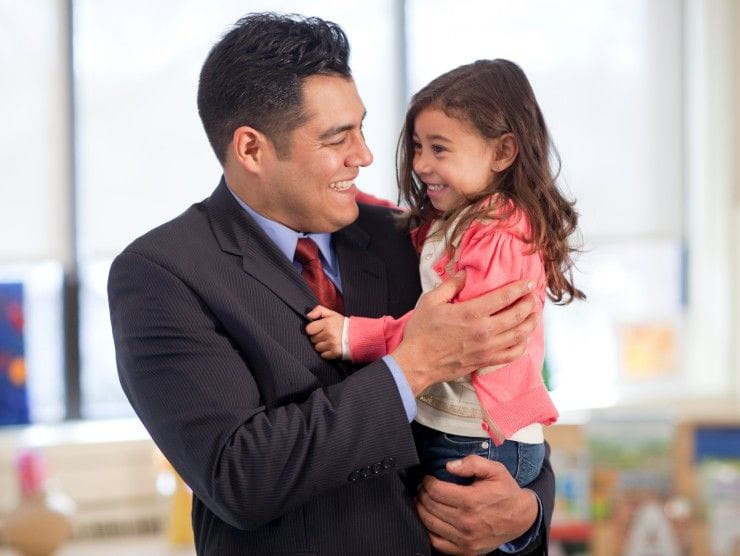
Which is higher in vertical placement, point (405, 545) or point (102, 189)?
point (102, 189)

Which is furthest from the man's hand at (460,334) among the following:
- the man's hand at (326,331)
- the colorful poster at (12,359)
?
the colorful poster at (12,359)

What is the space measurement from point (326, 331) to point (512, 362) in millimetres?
315

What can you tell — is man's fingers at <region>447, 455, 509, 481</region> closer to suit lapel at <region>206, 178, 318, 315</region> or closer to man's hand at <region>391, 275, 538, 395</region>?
man's hand at <region>391, 275, 538, 395</region>

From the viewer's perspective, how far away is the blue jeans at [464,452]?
6.21ft

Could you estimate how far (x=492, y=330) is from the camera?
1759 millimetres

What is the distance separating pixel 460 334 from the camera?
1745mm

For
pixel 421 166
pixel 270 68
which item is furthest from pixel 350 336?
pixel 270 68

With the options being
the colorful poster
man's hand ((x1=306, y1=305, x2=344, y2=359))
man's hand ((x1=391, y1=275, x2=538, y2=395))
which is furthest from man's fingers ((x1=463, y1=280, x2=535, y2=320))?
the colorful poster

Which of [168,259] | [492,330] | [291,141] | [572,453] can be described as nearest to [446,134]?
[291,141]

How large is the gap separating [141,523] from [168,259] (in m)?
2.59

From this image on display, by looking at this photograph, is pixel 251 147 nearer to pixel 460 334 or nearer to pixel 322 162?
pixel 322 162

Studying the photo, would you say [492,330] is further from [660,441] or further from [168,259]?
[660,441]

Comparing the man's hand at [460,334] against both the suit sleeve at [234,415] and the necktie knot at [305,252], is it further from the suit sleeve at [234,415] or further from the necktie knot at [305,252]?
the necktie knot at [305,252]

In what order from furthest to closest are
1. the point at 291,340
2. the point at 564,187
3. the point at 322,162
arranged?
the point at 564,187
the point at 322,162
the point at 291,340
